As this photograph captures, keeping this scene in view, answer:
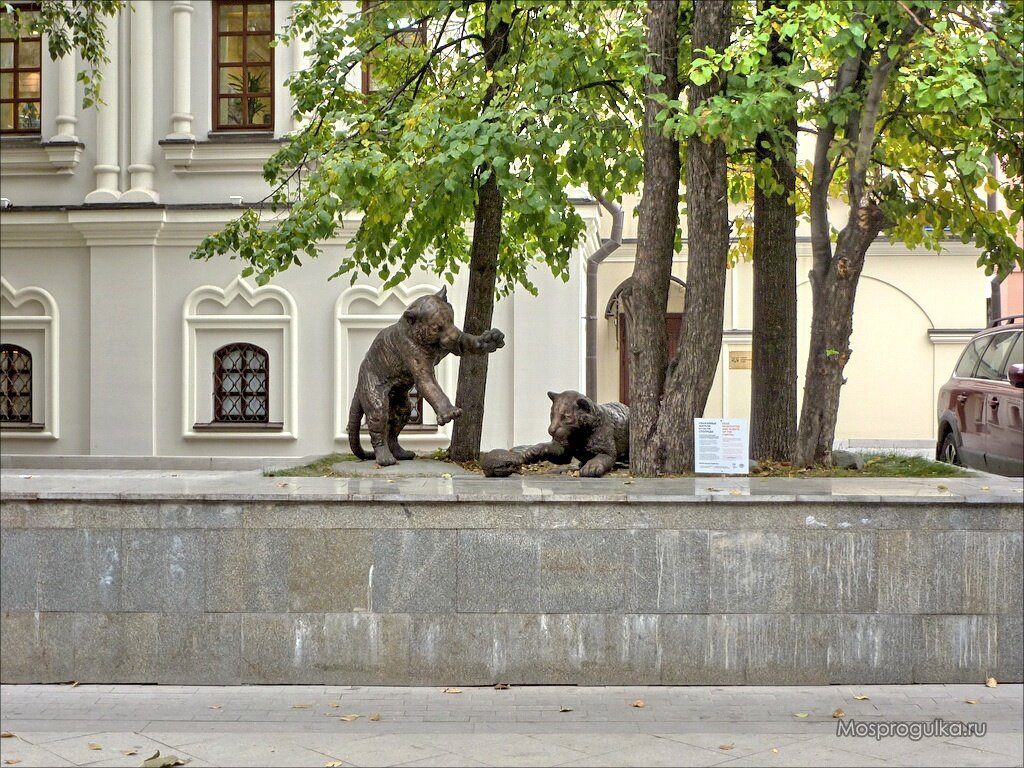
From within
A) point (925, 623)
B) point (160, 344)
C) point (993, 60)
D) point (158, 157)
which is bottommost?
point (925, 623)

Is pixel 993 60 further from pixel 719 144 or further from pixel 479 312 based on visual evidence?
pixel 479 312

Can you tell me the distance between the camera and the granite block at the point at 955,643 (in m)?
6.98

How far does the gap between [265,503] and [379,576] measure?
73 cm

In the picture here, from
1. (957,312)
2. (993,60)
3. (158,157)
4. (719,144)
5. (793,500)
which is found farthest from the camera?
(957,312)

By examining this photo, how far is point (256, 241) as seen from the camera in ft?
36.5

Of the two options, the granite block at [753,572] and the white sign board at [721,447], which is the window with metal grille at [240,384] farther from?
the granite block at [753,572]

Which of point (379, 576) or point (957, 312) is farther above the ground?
point (957, 312)

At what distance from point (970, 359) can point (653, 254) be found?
5.66 meters

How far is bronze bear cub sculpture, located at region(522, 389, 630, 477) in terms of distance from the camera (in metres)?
9.15

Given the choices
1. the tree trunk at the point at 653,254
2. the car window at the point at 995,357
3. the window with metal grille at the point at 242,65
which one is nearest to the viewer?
the tree trunk at the point at 653,254

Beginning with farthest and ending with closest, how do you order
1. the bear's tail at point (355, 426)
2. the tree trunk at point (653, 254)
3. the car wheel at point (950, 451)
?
1. the car wheel at point (950, 451)
2. the bear's tail at point (355, 426)
3. the tree trunk at point (653, 254)

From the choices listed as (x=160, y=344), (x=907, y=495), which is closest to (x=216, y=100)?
(x=160, y=344)

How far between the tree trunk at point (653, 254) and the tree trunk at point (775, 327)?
148 cm

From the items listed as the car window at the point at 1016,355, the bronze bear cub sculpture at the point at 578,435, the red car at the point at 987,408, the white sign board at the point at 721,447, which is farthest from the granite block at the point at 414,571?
the car window at the point at 1016,355
